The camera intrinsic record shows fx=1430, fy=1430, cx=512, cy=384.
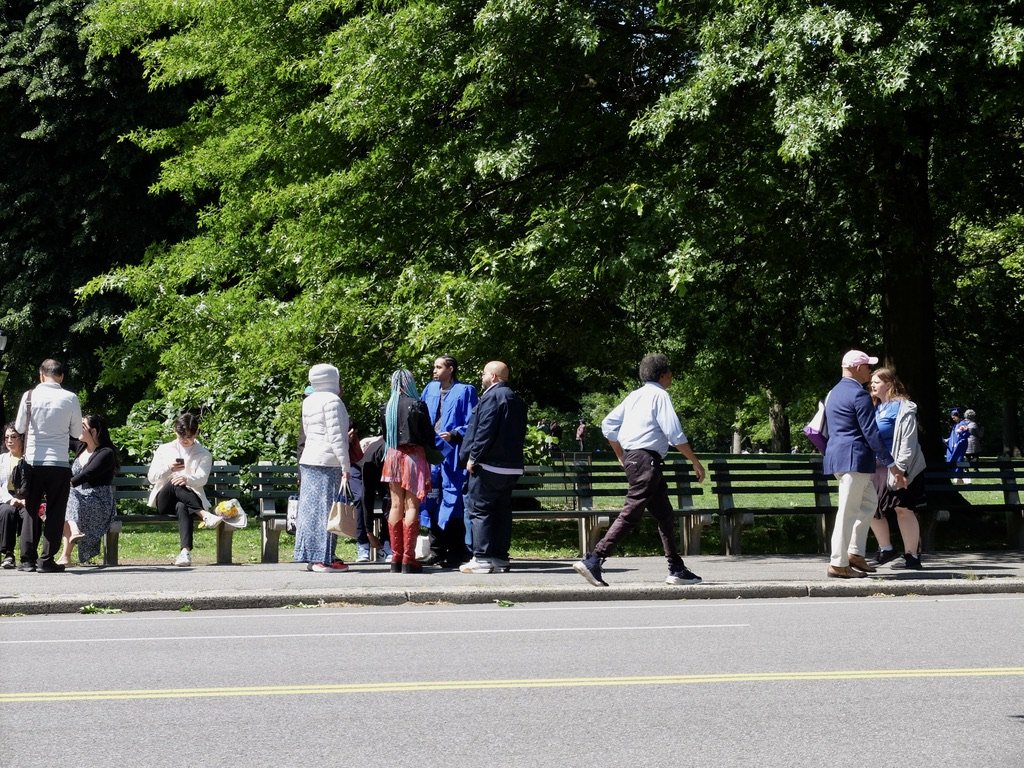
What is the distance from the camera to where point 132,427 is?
64.7 ft

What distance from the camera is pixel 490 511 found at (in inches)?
488

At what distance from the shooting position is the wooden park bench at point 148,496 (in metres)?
13.7

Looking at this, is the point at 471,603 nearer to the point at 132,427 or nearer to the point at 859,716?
the point at 859,716

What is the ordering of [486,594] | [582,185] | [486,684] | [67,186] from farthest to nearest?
[67,186]
[582,185]
[486,594]
[486,684]

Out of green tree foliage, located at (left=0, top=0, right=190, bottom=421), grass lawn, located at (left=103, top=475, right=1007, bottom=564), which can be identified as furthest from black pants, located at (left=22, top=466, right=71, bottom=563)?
green tree foliage, located at (left=0, top=0, right=190, bottom=421)

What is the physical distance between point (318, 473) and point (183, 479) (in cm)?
176

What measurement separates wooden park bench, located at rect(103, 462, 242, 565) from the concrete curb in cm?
297

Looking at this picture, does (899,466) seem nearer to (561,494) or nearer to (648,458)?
(648,458)

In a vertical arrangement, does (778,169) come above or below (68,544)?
above

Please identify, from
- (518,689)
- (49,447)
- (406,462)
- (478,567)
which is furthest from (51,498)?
(518,689)

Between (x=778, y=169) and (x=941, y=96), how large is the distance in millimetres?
2231

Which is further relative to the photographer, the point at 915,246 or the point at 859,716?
the point at 915,246

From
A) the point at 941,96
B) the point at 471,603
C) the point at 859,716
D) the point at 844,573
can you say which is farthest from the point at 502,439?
the point at 859,716

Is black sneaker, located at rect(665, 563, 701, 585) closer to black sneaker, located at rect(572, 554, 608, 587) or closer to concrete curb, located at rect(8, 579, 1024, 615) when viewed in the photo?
concrete curb, located at rect(8, 579, 1024, 615)
